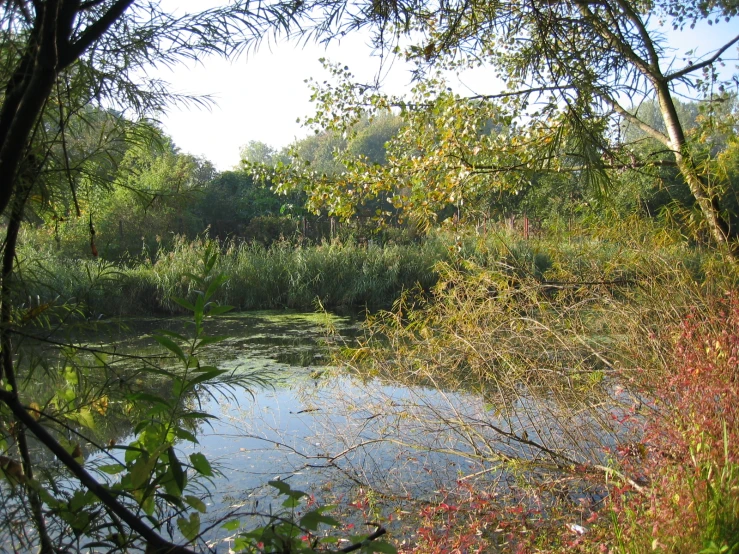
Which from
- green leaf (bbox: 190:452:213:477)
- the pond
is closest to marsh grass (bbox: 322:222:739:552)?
the pond

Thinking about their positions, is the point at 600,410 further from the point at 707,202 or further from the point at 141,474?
the point at 141,474

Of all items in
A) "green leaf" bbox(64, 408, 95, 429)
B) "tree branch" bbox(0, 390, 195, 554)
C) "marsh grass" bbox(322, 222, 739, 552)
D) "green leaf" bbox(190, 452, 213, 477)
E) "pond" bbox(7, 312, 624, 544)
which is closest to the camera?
"tree branch" bbox(0, 390, 195, 554)

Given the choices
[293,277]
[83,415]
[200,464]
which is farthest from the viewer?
[293,277]

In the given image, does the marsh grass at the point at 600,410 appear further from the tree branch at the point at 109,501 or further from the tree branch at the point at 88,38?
the tree branch at the point at 88,38

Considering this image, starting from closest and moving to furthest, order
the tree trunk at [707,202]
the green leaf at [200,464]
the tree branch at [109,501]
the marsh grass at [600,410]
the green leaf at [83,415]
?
1. the tree branch at [109,501]
2. the green leaf at [200,464]
3. the green leaf at [83,415]
4. the marsh grass at [600,410]
5. the tree trunk at [707,202]

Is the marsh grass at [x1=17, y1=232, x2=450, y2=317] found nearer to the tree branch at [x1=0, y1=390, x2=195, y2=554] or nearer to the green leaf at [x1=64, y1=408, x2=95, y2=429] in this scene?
the green leaf at [x1=64, y1=408, x2=95, y2=429]

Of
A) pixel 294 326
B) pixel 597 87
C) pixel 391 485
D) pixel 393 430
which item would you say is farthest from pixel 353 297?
pixel 597 87

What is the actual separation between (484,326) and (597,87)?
1.96m

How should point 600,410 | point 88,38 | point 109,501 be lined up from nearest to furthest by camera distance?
point 109,501
point 88,38
point 600,410

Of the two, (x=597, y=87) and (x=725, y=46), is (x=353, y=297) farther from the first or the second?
(x=597, y=87)

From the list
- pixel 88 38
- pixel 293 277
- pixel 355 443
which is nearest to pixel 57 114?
pixel 88 38

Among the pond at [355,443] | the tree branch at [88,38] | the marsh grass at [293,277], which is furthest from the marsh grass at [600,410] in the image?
the marsh grass at [293,277]

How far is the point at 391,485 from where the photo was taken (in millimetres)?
3580

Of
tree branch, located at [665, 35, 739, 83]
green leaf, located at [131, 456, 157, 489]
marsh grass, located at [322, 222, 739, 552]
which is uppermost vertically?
tree branch, located at [665, 35, 739, 83]
